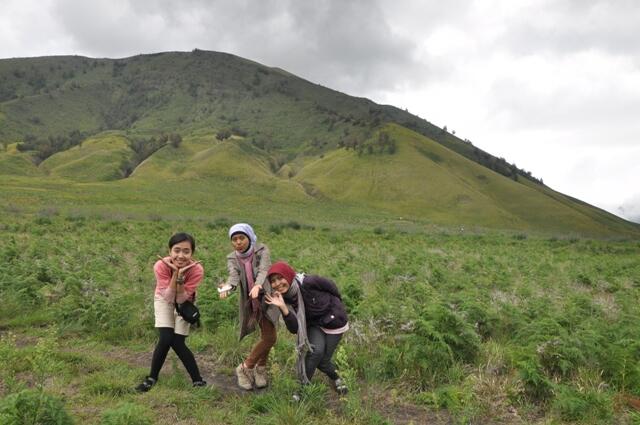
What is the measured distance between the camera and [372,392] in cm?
596

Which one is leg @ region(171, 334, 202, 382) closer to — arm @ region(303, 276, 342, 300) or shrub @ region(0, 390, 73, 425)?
shrub @ region(0, 390, 73, 425)

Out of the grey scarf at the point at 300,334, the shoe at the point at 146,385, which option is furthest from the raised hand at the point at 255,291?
the shoe at the point at 146,385

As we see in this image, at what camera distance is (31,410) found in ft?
14.2

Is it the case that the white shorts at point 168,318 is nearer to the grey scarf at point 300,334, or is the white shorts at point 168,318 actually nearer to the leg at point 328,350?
the grey scarf at point 300,334

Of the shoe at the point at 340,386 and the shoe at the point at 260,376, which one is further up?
the shoe at the point at 340,386

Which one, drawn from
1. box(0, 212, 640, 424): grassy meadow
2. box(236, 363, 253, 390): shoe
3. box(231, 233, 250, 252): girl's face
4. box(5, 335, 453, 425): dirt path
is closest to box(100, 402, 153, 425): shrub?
box(0, 212, 640, 424): grassy meadow

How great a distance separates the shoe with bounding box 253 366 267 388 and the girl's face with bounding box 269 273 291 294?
1.48 meters

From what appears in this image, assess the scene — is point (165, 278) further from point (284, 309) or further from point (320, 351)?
point (320, 351)

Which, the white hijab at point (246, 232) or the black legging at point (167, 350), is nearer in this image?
the white hijab at point (246, 232)

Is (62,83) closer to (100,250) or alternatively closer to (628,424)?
(100,250)

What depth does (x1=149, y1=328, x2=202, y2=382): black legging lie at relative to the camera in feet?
19.4

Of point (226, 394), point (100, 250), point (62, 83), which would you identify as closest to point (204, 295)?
point (226, 394)

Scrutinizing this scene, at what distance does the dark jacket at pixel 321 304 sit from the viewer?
18.6 feet

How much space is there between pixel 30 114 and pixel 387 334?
7055 inches
